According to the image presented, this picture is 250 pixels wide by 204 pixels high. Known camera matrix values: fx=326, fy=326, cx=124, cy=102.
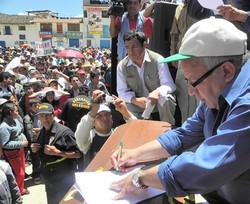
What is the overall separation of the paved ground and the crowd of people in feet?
0.44

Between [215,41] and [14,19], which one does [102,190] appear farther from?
[14,19]

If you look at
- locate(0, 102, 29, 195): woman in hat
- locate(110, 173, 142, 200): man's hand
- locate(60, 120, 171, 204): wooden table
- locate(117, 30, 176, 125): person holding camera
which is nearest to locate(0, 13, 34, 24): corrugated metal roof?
locate(0, 102, 29, 195): woman in hat

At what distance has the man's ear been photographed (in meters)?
1.07

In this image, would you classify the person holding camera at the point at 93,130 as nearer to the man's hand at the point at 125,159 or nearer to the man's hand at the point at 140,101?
the man's hand at the point at 140,101

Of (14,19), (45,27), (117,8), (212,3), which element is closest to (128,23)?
(117,8)

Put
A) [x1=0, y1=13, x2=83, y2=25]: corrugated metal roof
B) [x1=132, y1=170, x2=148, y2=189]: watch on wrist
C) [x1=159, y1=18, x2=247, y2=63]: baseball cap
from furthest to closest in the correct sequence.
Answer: [x1=0, y1=13, x2=83, y2=25]: corrugated metal roof
[x1=132, y1=170, x2=148, y2=189]: watch on wrist
[x1=159, y1=18, x2=247, y2=63]: baseball cap

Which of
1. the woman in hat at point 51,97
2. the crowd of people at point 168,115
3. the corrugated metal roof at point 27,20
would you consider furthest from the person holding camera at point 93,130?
the corrugated metal roof at point 27,20

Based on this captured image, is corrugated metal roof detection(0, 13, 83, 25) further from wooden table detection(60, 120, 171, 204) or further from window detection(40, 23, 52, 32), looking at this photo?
wooden table detection(60, 120, 171, 204)

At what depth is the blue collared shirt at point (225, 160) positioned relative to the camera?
94cm

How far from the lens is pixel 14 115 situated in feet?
16.2

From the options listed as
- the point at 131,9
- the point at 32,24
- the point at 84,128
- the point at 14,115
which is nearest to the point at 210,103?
the point at 84,128

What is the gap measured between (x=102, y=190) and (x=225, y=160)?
0.52 metres

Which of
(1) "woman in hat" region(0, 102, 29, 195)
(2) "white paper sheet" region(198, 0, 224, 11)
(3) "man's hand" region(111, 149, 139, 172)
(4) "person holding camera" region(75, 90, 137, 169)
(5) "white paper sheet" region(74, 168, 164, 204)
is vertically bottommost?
(1) "woman in hat" region(0, 102, 29, 195)

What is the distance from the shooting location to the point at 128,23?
3.64 m
